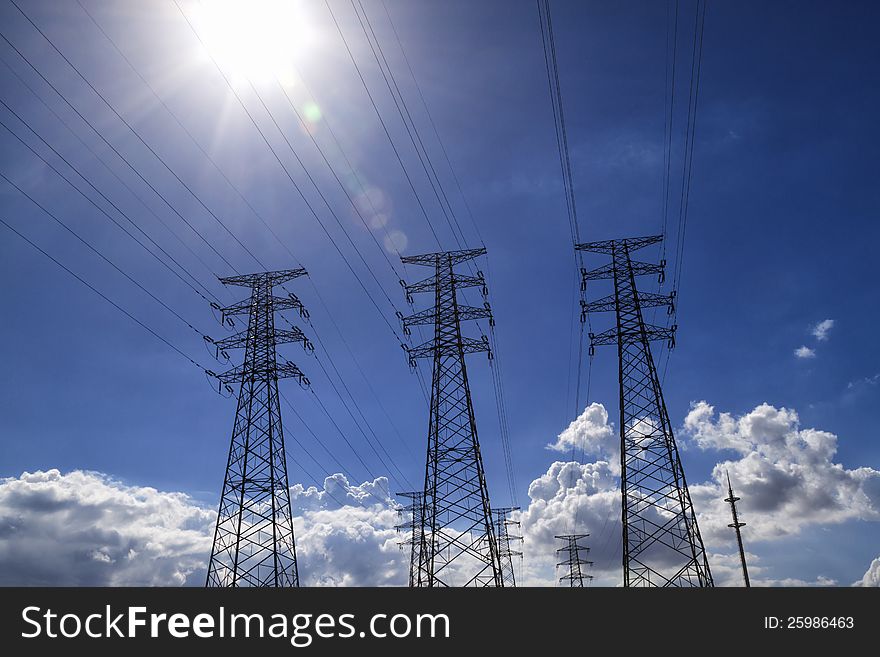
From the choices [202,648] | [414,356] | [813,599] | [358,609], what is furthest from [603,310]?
[202,648]

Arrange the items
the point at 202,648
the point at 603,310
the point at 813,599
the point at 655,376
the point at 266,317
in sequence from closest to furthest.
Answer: the point at 202,648
the point at 813,599
the point at 655,376
the point at 603,310
the point at 266,317

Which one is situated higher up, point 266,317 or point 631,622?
point 266,317

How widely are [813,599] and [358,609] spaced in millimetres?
11821

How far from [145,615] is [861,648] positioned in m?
17.4

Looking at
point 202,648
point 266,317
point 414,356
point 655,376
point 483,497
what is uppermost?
point 266,317

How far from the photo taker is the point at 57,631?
42.8ft

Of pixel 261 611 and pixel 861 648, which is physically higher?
pixel 261 611

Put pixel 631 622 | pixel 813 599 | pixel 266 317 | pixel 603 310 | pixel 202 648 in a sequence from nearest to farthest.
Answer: pixel 202 648
pixel 631 622
pixel 813 599
pixel 603 310
pixel 266 317

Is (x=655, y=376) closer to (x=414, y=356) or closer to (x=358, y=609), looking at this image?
(x=414, y=356)

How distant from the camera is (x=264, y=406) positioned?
3419cm

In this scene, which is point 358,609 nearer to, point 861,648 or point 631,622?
point 631,622

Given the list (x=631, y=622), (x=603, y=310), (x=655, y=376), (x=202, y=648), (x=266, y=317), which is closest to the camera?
(x=202, y=648)

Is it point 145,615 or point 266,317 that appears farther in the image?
point 266,317

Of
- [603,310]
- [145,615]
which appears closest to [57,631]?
[145,615]
